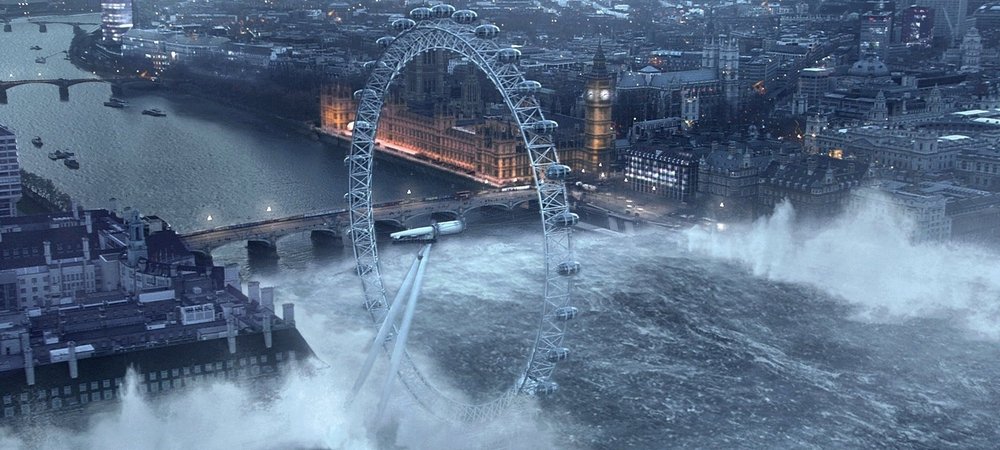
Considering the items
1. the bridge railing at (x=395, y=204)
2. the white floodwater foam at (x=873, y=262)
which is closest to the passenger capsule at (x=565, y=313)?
the white floodwater foam at (x=873, y=262)

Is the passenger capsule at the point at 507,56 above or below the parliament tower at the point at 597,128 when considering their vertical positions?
above

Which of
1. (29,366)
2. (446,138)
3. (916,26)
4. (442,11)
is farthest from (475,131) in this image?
(916,26)

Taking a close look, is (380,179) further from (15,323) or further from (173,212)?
(15,323)

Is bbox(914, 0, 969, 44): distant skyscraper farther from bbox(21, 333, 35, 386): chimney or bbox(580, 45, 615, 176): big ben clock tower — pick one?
bbox(21, 333, 35, 386): chimney

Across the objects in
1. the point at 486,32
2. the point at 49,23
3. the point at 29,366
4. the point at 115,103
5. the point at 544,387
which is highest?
the point at 49,23

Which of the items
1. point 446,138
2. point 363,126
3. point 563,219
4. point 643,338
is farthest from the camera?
point 446,138

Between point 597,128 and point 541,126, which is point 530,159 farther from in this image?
point 597,128

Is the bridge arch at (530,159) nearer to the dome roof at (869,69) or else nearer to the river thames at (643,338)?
the river thames at (643,338)
